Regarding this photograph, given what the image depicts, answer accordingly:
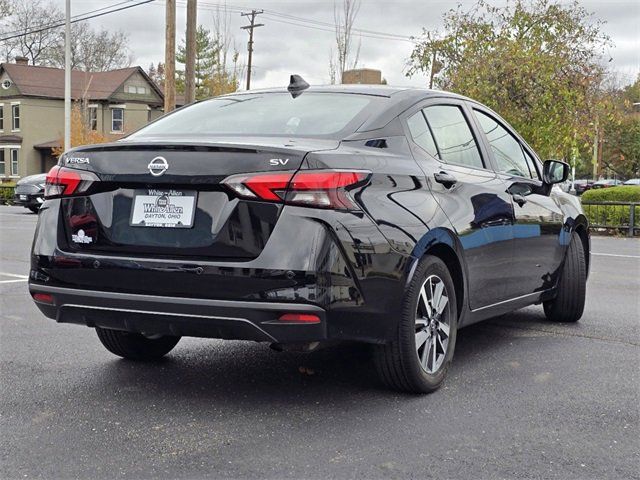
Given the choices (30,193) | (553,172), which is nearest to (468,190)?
(553,172)

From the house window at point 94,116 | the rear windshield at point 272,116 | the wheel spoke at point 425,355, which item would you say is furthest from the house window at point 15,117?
the wheel spoke at point 425,355

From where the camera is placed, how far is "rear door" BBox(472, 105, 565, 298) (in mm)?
5547

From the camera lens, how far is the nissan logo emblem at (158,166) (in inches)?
156

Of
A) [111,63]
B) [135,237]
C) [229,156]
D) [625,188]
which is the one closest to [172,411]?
[135,237]

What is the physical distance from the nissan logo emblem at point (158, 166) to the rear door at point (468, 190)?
1.39 meters

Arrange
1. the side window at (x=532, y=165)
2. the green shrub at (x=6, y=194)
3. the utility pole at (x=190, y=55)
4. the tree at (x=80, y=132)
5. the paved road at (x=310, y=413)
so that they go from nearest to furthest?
the paved road at (x=310, y=413) → the side window at (x=532, y=165) → the utility pole at (x=190, y=55) → the green shrub at (x=6, y=194) → the tree at (x=80, y=132)

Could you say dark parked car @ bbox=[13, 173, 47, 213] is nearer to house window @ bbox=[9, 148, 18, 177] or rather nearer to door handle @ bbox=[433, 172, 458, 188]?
door handle @ bbox=[433, 172, 458, 188]

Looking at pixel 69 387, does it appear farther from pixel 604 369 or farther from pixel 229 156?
pixel 604 369

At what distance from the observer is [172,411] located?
4.10 m

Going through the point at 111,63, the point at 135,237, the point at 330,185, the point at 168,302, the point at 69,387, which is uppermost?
the point at 111,63

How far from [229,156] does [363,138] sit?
0.78 metres

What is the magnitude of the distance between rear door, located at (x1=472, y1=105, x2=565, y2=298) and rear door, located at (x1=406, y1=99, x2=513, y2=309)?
156 mm

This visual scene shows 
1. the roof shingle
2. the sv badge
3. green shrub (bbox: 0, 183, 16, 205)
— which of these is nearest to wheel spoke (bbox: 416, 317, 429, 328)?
the sv badge

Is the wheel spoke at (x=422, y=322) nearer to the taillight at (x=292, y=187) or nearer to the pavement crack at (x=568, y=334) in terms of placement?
the taillight at (x=292, y=187)
